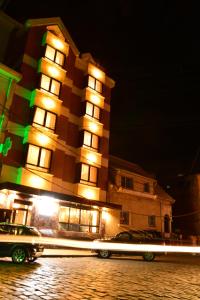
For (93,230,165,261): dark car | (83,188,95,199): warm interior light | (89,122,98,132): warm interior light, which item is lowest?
(93,230,165,261): dark car

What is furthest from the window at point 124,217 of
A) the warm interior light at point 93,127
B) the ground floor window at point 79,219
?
the warm interior light at point 93,127

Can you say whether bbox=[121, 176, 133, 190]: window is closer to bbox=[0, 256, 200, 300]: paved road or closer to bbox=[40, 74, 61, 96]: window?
bbox=[40, 74, 61, 96]: window

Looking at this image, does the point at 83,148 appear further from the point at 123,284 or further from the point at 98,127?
the point at 123,284

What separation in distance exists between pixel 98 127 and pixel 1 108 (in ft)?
33.3

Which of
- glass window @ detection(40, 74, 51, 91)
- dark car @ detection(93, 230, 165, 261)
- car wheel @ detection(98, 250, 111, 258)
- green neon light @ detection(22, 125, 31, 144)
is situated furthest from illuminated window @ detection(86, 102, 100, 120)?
car wheel @ detection(98, 250, 111, 258)

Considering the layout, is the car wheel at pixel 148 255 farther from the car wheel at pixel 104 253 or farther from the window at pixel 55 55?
the window at pixel 55 55

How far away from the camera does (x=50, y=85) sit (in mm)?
26312

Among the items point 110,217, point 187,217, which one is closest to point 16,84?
point 110,217

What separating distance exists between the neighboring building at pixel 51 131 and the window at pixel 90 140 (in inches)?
3.8

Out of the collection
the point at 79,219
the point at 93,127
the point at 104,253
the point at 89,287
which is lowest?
the point at 89,287

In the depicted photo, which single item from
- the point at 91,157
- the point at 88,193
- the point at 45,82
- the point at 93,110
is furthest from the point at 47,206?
the point at 93,110

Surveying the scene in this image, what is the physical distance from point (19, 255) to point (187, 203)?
110 feet

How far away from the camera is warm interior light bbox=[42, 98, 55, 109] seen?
25.2 metres

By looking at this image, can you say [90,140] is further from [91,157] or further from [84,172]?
[84,172]
